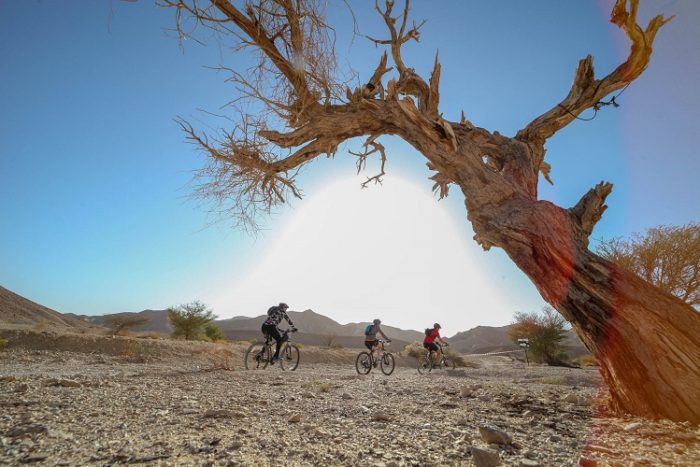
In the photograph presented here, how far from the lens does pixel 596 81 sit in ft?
19.3

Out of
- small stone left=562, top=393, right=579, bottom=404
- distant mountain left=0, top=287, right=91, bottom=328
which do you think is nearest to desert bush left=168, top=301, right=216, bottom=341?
distant mountain left=0, top=287, right=91, bottom=328

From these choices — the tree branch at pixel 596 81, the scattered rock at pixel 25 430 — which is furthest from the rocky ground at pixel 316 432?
the tree branch at pixel 596 81

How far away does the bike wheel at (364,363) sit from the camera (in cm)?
1305

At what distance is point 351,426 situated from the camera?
3346mm

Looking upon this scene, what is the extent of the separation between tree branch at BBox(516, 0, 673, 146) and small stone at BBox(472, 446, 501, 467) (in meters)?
5.39

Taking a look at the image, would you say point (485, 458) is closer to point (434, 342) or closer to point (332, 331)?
point (434, 342)

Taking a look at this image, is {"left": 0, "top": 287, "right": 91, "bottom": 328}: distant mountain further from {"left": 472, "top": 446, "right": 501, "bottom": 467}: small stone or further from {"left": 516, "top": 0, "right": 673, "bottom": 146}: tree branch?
{"left": 472, "top": 446, "right": 501, "bottom": 467}: small stone

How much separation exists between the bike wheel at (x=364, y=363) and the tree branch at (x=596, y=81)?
972 centimetres

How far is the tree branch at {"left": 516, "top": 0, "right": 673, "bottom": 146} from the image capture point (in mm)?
5066

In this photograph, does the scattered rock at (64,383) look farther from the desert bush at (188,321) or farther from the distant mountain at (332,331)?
the distant mountain at (332,331)

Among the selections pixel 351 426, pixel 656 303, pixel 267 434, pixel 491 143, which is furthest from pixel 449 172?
pixel 267 434

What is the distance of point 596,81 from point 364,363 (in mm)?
10952

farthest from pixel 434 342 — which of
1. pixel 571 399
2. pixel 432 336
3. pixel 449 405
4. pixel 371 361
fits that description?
pixel 449 405

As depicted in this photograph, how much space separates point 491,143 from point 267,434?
558cm
